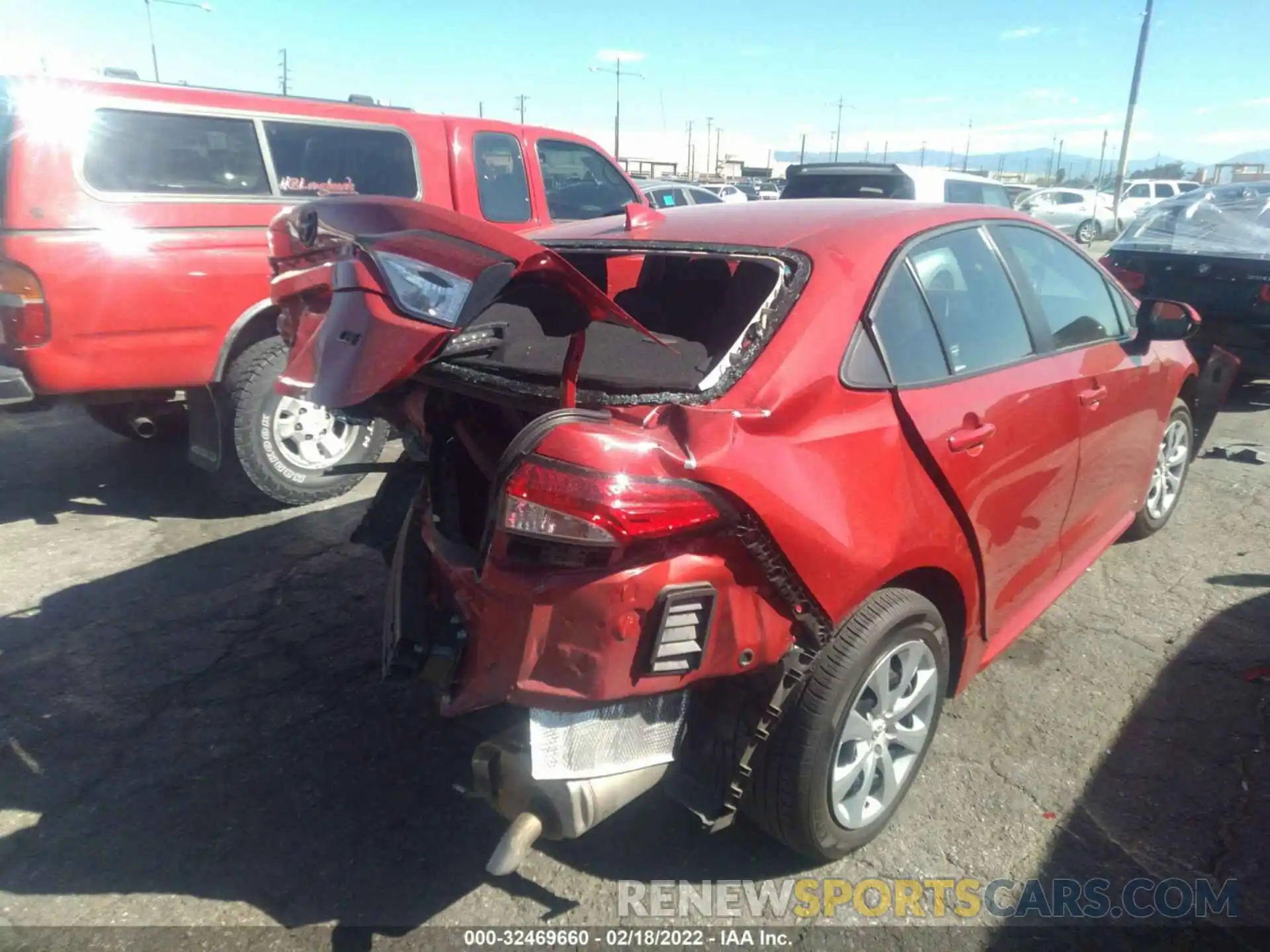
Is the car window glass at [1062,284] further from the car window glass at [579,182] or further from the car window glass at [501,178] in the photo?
the car window glass at [501,178]

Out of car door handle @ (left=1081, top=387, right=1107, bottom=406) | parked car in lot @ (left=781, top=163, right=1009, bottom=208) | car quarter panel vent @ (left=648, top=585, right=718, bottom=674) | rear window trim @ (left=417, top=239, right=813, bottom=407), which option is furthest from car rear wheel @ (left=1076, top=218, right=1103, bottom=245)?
car quarter panel vent @ (left=648, top=585, right=718, bottom=674)

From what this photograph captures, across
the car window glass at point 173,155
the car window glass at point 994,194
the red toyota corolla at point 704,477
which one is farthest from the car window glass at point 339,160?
the car window glass at point 994,194

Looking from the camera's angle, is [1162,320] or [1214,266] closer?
[1162,320]

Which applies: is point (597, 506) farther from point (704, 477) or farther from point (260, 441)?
point (260, 441)

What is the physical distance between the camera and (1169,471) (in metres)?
4.62

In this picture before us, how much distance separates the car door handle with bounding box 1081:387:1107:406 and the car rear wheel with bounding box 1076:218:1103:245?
82.3ft

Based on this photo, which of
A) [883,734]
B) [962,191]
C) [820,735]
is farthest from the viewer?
[962,191]

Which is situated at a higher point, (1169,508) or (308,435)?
(308,435)

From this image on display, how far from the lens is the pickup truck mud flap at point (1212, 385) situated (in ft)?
16.3

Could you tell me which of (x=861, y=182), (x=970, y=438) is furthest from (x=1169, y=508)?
(x=861, y=182)

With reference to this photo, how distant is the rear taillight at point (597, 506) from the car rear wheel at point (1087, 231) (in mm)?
27130

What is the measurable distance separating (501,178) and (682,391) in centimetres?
454

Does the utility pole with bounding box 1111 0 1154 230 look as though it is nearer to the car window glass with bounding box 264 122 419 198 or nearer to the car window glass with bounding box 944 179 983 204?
the car window glass with bounding box 944 179 983 204

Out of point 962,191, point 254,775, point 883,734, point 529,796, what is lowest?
point 254,775
